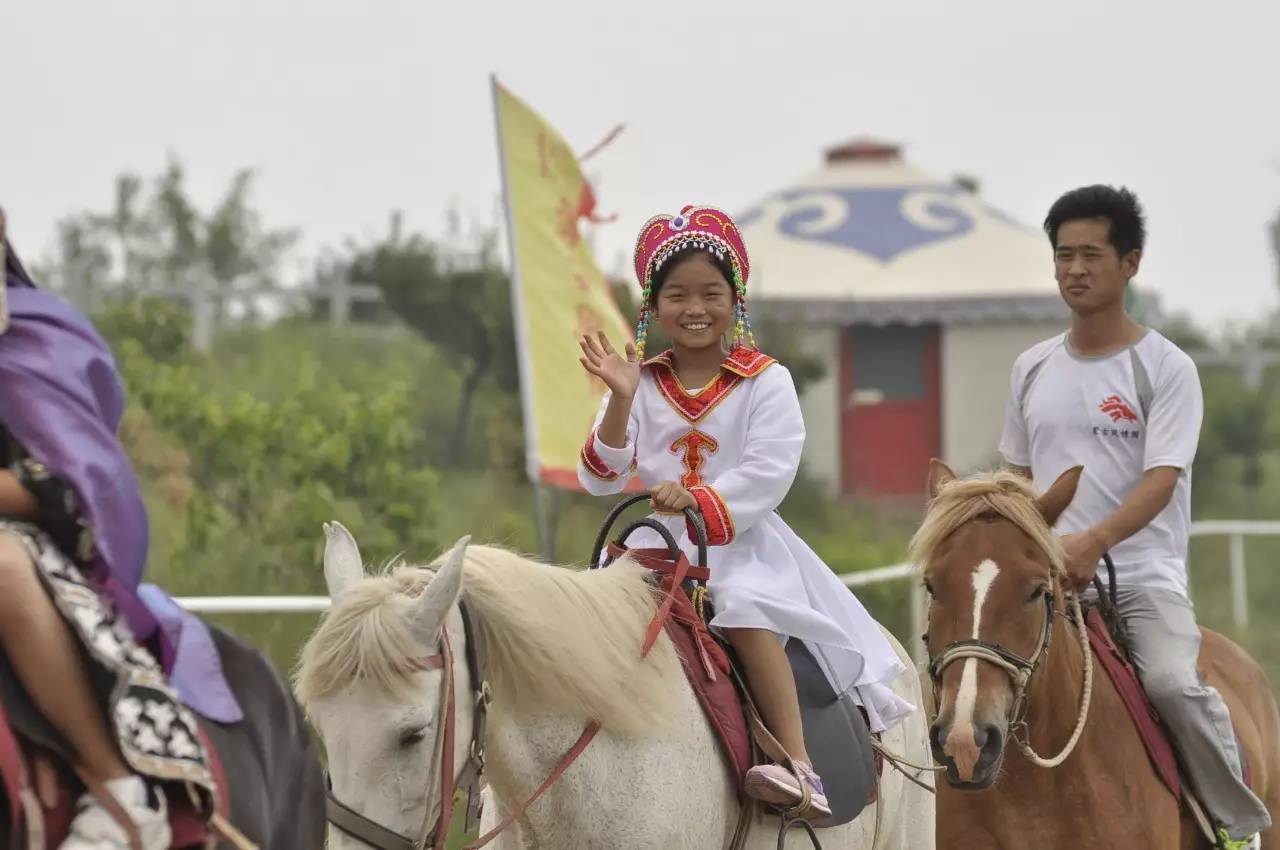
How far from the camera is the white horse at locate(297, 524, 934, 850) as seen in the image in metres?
4.24

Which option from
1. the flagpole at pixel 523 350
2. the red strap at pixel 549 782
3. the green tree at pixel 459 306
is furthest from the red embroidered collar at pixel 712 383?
the green tree at pixel 459 306

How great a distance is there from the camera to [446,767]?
4324 mm

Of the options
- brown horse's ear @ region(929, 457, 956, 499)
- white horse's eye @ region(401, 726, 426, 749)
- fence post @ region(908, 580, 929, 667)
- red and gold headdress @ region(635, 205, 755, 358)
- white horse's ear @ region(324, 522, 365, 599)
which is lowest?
fence post @ region(908, 580, 929, 667)

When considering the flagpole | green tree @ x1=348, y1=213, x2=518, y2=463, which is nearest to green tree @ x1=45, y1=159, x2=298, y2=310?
green tree @ x1=348, y1=213, x2=518, y2=463

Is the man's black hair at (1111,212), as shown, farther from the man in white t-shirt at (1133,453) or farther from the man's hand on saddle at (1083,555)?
the man's hand on saddle at (1083,555)

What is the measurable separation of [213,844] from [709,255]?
2.01 meters

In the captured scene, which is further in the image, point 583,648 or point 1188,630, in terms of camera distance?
point 1188,630

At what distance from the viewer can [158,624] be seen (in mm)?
4172

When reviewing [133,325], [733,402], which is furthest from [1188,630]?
[133,325]

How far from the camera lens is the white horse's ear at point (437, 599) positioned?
4.31 metres

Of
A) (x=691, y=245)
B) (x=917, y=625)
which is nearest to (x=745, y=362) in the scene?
(x=691, y=245)

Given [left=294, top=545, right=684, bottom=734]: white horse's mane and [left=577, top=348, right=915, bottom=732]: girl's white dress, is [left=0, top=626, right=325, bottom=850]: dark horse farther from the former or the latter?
[left=577, top=348, right=915, bottom=732]: girl's white dress

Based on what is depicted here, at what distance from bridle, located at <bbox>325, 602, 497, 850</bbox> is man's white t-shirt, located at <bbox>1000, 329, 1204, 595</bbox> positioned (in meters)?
2.61

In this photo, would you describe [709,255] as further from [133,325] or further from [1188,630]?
[133,325]
